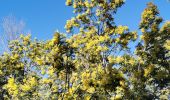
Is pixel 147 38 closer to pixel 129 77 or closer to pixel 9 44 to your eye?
pixel 129 77

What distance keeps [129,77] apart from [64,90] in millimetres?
6112

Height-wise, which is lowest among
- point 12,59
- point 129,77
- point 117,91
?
point 117,91

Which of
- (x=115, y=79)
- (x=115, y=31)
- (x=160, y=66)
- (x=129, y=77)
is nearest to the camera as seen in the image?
(x=115, y=79)

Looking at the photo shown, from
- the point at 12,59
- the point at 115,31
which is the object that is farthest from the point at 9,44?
the point at 115,31

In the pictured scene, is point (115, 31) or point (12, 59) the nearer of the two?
point (115, 31)

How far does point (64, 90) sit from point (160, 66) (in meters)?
9.40

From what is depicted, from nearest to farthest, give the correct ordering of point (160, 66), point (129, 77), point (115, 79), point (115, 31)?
point (115, 79), point (115, 31), point (129, 77), point (160, 66)

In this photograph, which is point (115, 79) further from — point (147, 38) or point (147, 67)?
point (147, 38)

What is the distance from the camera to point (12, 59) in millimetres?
28547

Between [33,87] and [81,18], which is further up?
[81,18]

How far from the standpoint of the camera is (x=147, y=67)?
94.0 ft

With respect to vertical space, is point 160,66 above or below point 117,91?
above

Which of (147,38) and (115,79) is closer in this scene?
(115,79)

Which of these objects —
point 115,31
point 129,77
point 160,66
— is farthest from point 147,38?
point 115,31
